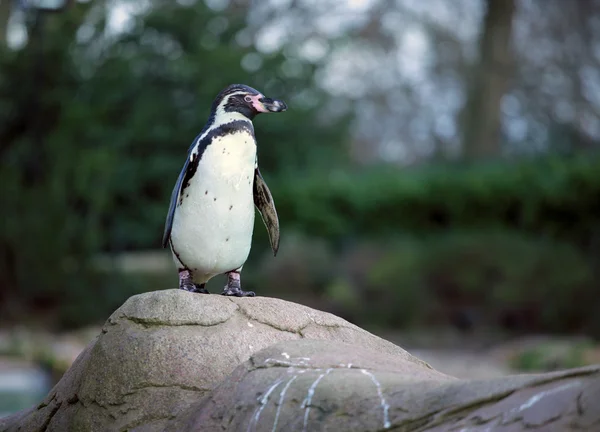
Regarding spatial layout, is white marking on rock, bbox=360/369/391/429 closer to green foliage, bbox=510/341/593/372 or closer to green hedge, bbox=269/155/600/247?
green foliage, bbox=510/341/593/372

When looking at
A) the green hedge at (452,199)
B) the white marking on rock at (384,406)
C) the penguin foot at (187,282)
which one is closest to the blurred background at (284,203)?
the green hedge at (452,199)

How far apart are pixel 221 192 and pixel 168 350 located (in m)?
0.75

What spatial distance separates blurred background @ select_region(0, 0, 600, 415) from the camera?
1055 centimetres

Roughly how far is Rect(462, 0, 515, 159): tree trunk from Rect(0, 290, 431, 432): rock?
37.7 ft

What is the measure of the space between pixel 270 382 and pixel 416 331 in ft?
26.9

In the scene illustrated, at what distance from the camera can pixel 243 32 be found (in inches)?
620

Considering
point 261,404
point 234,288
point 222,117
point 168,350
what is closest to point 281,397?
point 261,404

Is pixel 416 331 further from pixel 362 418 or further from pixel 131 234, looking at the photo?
pixel 362 418

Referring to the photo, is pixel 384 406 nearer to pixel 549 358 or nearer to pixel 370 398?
pixel 370 398

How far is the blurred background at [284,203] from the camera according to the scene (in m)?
10.6

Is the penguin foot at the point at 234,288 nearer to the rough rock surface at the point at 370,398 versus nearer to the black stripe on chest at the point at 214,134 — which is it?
the black stripe on chest at the point at 214,134

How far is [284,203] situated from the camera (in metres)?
12.6

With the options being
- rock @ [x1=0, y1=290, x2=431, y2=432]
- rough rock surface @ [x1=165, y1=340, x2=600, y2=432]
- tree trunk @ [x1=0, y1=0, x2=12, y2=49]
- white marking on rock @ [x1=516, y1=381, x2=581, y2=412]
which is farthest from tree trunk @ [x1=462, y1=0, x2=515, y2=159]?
white marking on rock @ [x1=516, y1=381, x2=581, y2=412]

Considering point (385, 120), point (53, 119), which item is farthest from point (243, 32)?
point (385, 120)
